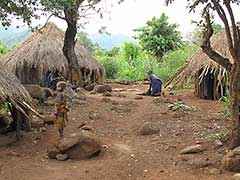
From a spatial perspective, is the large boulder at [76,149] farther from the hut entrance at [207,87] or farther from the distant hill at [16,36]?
the hut entrance at [207,87]

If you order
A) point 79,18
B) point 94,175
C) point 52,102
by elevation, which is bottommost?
point 94,175

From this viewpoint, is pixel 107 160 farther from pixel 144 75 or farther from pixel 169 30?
pixel 169 30

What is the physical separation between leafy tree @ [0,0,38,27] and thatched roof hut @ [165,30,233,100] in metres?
6.59

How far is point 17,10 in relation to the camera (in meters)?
8.53

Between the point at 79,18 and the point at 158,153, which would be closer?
the point at 158,153

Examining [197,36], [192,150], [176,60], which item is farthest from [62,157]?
[176,60]

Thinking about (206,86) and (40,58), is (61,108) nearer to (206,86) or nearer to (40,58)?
(206,86)

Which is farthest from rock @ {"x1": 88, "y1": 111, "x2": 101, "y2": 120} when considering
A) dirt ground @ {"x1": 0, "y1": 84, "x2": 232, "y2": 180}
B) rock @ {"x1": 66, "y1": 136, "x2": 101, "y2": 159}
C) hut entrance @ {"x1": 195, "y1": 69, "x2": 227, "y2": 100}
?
hut entrance @ {"x1": 195, "y1": 69, "x2": 227, "y2": 100}

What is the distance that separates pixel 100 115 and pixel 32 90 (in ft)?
7.29

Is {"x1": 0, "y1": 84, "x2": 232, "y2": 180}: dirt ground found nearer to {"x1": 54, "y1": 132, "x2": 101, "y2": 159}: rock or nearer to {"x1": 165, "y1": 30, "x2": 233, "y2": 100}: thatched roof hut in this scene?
{"x1": 54, "y1": 132, "x2": 101, "y2": 159}: rock

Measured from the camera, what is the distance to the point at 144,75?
2750 cm

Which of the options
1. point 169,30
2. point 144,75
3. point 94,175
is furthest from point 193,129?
point 169,30

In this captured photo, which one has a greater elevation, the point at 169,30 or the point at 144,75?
the point at 169,30

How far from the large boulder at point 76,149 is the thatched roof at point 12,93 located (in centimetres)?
117
